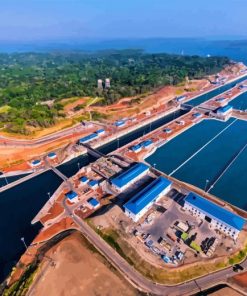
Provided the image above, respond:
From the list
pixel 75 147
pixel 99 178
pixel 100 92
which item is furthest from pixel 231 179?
pixel 100 92

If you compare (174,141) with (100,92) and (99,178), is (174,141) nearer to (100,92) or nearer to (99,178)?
(99,178)

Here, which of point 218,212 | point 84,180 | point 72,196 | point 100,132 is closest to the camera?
point 218,212

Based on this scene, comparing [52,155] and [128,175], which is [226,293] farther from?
[52,155]

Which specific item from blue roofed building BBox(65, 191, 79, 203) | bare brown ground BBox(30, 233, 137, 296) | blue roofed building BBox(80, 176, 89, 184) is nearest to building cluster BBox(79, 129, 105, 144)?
blue roofed building BBox(80, 176, 89, 184)

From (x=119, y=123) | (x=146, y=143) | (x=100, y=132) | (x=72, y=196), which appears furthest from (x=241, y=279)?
(x=119, y=123)

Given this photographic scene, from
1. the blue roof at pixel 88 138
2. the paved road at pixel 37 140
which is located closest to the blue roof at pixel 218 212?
the blue roof at pixel 88 138

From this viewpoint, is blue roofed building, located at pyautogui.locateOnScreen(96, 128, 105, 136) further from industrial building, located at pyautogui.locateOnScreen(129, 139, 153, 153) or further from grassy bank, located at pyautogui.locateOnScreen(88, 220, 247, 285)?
grassy bank, located at pyautogui.locateOnScreen(88, 220, 247, 285)

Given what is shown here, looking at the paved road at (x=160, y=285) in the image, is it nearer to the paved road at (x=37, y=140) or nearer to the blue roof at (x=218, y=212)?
the blue roof at (x=218, y=212)
